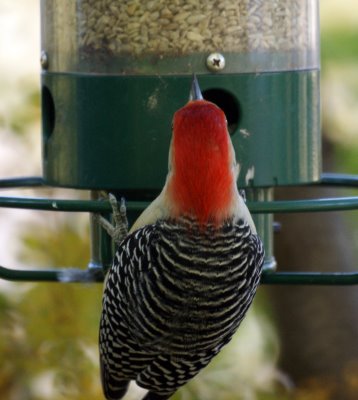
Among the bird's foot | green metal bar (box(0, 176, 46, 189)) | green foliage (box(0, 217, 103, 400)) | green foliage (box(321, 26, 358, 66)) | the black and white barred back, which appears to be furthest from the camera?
green foliage (box(321, 26, 358, 66))

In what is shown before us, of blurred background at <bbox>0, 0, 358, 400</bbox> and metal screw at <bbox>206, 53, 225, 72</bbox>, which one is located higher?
metal screw at <bbox>206, 53, 225, 72</bbox>

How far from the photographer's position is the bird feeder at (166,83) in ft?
17.9

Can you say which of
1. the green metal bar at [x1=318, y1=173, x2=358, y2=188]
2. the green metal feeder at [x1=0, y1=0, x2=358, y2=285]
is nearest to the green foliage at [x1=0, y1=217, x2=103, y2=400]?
the green metal feeder at [x1=0, y1=0, x2=358, y2=285]

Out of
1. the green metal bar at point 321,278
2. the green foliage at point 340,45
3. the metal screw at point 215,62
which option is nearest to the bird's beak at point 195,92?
the metal screw at point 215,62

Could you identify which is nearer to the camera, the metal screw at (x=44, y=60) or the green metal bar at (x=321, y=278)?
the green metal bar at (x=321, y=278)

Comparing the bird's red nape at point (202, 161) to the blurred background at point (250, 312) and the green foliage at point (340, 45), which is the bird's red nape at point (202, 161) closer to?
the blurred background at point (250, 312)

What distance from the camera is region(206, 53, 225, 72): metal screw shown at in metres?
5.43

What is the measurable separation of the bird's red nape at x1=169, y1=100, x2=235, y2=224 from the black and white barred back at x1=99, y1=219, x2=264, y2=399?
0.34 feet

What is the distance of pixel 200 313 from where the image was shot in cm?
512

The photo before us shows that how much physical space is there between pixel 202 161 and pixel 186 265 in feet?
1.42

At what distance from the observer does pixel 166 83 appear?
215 inches

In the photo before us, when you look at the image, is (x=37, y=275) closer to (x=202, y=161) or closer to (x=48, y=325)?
(x=202, y=161)

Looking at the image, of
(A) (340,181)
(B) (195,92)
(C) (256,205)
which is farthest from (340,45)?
(C) (256,205)

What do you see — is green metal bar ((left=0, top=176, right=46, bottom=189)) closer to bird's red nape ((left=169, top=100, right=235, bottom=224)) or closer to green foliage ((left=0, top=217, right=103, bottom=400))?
green foliage ((left=0, top=217, right=103, bottom=400))
